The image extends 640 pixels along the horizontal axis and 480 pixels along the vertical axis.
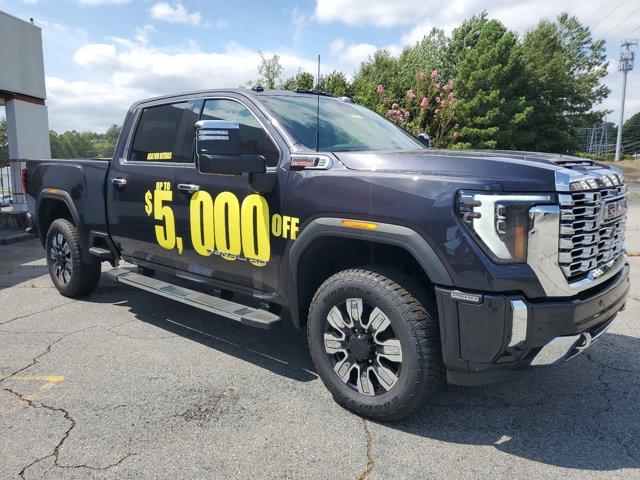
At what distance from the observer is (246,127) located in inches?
147

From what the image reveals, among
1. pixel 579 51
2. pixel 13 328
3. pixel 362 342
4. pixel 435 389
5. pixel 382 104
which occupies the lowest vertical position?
pixel 13 328

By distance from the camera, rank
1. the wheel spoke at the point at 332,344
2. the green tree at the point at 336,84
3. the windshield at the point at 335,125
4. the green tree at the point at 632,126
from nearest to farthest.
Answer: the wheel spoke at the point at 332,344, the windshield at the point at 335,125, the green tree at the point at 336,84, the green tree at the point at 632,126

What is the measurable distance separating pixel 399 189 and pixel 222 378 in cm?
185

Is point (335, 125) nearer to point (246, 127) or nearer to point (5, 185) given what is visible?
point (246, 127)

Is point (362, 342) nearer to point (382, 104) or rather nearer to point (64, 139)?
point (382, 104)

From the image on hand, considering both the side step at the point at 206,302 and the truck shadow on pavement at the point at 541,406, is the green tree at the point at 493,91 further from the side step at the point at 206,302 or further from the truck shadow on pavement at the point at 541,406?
the side step at the point at 206,302

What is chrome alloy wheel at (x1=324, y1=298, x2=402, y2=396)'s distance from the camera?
2879 mm

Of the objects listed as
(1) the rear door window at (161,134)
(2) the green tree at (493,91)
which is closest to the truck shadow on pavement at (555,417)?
(1) the rear door window at (161,134)

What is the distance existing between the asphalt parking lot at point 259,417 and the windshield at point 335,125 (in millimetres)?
1656

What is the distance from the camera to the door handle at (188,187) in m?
3.86

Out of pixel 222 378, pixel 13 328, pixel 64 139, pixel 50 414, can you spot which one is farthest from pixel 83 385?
pixel 64 139

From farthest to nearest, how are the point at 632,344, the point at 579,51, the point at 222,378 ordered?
the point at 579,51 < the point at 632,344 < the point at 222,378

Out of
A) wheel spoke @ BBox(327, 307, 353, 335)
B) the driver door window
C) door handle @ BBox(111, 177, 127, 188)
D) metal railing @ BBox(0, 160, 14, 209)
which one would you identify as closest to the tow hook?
wheel spoke @ BBox(327, 307, 353, 335)

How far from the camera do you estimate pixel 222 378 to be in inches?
141
